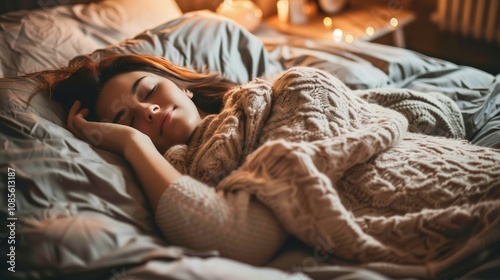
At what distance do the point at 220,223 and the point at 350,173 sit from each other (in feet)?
1.03

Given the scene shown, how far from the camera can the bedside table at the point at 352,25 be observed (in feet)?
7.40

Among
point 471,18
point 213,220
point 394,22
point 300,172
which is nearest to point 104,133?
point 213,220

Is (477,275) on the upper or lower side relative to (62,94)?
lower

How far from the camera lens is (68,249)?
778mm

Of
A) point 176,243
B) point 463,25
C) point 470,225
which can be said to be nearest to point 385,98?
point 470,225

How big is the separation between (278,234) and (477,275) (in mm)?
365

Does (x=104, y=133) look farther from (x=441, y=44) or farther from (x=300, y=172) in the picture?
(x=441, y=44)

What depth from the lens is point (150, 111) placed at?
1122mm

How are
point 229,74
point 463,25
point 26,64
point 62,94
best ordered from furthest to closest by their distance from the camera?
1. point 463,25
2. point 229,74
3. point 26,64
4. point 62,94

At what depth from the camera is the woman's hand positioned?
1068mm

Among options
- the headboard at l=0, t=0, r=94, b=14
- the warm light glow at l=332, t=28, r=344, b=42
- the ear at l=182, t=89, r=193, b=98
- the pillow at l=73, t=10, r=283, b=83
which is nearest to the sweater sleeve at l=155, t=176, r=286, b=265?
the ear at l=182, t=89, r=193, b=98

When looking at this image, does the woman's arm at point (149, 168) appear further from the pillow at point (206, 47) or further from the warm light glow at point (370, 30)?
the warm light glow at point (370, 30)

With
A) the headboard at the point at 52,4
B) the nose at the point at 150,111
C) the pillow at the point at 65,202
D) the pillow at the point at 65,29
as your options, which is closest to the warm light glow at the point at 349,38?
the headboard at the point at 52,4

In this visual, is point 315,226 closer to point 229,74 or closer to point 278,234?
point 278,234
